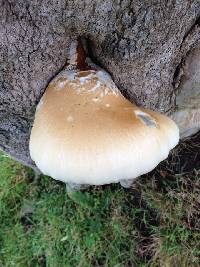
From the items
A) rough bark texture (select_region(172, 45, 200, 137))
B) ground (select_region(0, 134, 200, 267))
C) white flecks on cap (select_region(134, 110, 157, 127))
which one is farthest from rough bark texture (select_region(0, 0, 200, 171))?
ground (select_region(0, 134, 200, 267))

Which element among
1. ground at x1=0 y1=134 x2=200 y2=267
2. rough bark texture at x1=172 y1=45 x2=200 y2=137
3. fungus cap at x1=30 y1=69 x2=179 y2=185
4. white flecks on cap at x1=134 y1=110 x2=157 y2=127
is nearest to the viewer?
fungus cap at x1=30 y1=69 x2=179 y2=185

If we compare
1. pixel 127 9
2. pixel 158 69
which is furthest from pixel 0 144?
pixel 127 9

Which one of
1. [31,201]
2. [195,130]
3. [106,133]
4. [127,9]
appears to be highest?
[127,9]

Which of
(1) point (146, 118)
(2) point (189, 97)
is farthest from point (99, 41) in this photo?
(2) point (189, 97)

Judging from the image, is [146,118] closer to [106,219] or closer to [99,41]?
[99,41]

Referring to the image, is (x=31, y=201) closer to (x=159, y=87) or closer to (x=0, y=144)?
(x=0, y=144)

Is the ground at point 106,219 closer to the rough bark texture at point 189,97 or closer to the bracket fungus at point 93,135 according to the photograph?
the rough bark texture at point 189,97

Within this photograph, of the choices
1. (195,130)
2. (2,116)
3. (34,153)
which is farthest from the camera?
(195,130)

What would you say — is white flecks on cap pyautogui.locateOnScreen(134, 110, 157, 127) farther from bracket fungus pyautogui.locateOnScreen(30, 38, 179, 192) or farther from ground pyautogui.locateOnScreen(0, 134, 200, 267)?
ground pyautogui.locateOnScreen(0, 134, 200, 267)
